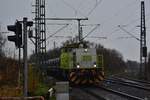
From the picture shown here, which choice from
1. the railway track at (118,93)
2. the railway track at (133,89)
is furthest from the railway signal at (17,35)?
the railway track at (133,89)

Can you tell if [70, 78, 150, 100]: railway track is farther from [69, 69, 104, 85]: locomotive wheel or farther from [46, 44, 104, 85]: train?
[46, 44, 104, 85]: train

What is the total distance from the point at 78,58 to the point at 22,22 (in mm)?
17891

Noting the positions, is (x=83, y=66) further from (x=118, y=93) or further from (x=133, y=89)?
(x=118, y=93)

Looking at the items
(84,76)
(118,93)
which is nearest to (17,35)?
(118,93)

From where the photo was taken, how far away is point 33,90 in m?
23.1

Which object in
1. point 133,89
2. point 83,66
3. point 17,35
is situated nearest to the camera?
point 17,35

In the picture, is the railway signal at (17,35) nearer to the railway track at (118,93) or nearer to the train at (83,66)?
the railway track at (118,93)

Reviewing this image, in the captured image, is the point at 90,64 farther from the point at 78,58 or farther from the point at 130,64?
the point at 130,64

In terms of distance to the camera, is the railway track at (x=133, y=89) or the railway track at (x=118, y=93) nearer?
the railway track at (x=118, y=93)

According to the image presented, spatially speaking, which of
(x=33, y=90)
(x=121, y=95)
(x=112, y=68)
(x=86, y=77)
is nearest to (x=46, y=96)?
(x=33, y=90)

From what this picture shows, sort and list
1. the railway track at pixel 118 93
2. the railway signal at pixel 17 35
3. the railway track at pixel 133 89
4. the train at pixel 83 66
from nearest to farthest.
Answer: the railway signal at pixel 17 35 < the railway track at pixel 118 93 < the railway track at pixel 133 89 < the train at pixel 83 66

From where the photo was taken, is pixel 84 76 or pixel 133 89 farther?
pixel 84 76

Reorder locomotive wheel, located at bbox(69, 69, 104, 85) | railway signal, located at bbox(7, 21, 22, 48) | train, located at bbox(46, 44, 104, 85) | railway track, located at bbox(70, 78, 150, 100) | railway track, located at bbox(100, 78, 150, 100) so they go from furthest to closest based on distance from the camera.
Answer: train, located at bbox(46, 44, 104, 85)
locomotive wheel, located at bbox(69, 69, 104, 85)
railway track, located at bbox(100, 78, 150, 100)
railway track, located at bbox(70, 78, 150, 100)
railway signal, located at bbox(7, 21, 22, 48)

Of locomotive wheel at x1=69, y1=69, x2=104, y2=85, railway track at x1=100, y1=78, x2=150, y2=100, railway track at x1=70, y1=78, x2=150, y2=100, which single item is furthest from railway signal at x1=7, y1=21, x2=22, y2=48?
locomotive wheel at x1=69, y1=69, x2=104, y2=85
